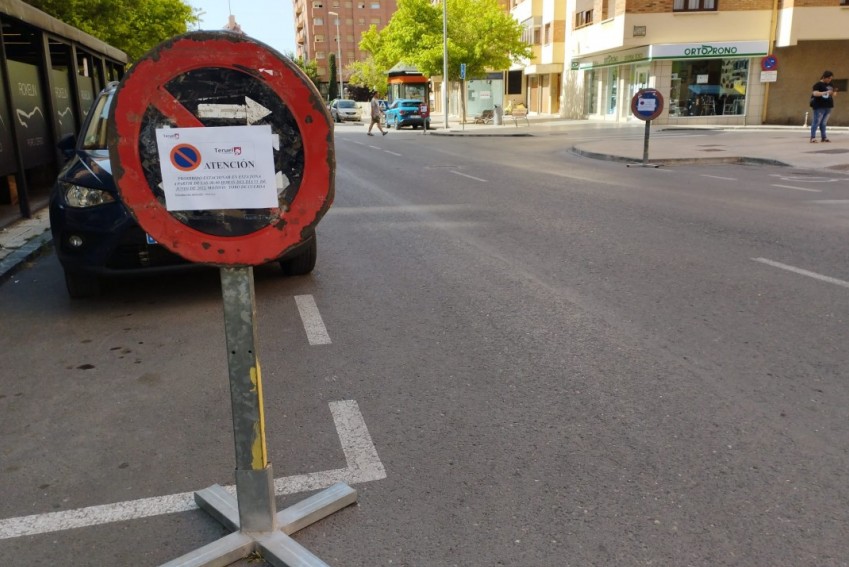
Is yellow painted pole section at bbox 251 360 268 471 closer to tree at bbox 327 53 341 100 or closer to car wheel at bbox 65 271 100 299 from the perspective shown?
car wheel at bbox 65 271 100 299

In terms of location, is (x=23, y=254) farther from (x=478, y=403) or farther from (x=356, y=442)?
(x=478, y=403)

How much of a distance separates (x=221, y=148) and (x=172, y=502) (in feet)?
4.95

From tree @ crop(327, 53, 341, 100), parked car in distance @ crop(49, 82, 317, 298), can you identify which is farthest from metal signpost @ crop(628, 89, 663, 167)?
tree @ crop(327, 53, 341, 100)

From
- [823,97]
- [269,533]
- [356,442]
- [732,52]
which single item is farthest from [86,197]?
[732,52]

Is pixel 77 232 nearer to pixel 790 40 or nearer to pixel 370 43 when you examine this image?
pixel 790 40

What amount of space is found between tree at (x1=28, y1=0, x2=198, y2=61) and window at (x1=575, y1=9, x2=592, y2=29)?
2112 cm

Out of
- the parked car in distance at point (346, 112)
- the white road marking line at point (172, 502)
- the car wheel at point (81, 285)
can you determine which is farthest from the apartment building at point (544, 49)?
the white road marking line at point (172, 502)

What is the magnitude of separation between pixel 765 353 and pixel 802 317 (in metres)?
0.93

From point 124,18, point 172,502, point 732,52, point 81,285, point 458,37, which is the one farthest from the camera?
point 458,37

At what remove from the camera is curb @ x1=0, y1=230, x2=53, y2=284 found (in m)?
6.85

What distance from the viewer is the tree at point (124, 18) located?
21.4 meters

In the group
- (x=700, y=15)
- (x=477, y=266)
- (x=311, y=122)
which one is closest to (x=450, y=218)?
(x=477, y=266)

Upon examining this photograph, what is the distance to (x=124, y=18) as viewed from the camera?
26.8m

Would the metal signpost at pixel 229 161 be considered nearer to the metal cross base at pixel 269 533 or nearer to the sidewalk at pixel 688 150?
the metal cross base at pixel 269 533
